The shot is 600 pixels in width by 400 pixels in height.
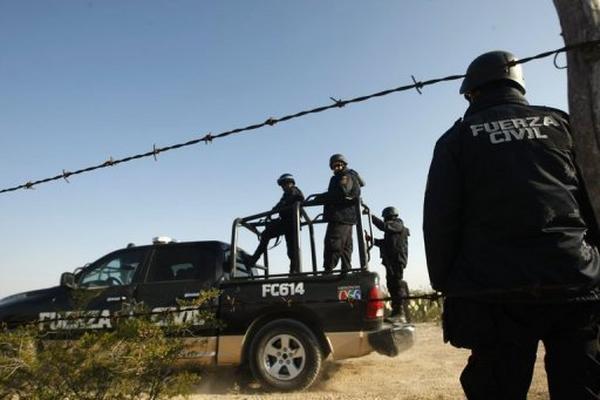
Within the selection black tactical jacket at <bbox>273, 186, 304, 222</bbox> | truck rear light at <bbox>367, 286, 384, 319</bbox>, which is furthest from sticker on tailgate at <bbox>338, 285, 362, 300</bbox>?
black tactical jacket at <bbox>273, 186, 304, 222</bbox>

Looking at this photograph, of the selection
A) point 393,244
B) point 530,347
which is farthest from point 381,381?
point 530,347

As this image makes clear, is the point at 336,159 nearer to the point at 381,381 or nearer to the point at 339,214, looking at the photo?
the point at 339,214

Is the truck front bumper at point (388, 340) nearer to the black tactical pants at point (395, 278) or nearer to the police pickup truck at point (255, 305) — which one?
the police pickup truck at point (255, 305)

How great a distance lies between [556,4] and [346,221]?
16.5 feet

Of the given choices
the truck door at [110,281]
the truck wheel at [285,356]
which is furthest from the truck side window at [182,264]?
the truck wheel at [285,356]

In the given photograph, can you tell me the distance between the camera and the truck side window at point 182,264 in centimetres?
612

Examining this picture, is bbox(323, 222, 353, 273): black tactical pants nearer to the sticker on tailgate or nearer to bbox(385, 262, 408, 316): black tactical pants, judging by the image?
the sticker on tailgate

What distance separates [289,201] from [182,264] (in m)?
1.78

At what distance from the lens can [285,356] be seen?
18.2 feet

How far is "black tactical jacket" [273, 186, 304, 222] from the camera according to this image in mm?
7008

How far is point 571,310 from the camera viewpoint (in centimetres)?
177

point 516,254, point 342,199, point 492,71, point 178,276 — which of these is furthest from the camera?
point 342,199

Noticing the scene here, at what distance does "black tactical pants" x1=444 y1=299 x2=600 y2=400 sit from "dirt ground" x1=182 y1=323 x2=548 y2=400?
3.08 metres

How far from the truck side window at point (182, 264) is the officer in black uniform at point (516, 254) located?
4.52 m
